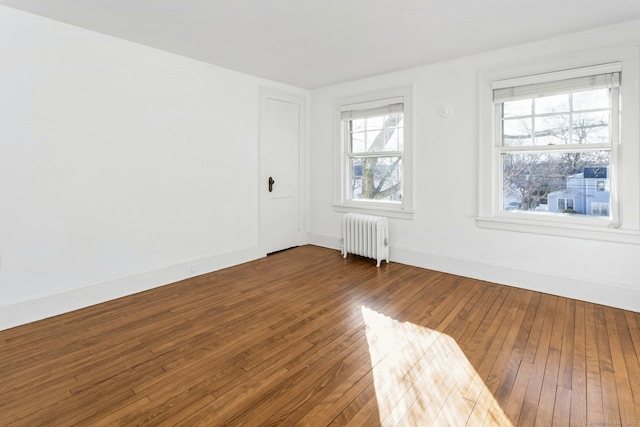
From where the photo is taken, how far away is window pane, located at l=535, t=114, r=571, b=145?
3324mm

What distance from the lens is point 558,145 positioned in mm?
3328

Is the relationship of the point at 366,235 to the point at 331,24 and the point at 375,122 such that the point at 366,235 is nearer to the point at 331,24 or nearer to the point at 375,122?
the point at 375,122

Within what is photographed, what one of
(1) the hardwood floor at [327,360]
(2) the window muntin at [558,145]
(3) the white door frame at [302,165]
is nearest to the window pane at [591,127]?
(2) the window muntin at [558,145]

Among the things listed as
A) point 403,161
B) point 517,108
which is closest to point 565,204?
point 517,108

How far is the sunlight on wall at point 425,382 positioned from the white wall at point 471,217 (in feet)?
5.51

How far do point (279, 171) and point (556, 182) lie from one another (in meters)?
3.58

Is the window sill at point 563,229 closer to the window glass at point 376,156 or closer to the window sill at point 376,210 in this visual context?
the window sill at point 376,210

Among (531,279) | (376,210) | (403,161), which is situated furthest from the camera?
(376,210)

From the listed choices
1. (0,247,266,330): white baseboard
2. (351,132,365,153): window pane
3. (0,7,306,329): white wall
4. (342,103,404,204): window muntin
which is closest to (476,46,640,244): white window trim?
(342,103,404,204): window muntin

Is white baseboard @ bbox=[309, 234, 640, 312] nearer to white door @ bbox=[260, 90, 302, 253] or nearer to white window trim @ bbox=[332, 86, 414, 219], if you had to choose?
white window trim @ bbox=[332, 86, 414, 219]

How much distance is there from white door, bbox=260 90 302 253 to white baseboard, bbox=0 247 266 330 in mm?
835

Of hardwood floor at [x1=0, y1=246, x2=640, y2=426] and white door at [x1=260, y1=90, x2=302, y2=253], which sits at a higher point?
white door at [x1=260, y1=90, x2=302, y2=253]

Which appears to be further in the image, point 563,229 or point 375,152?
point 375,152

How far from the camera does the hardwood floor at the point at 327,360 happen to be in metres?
1.76
